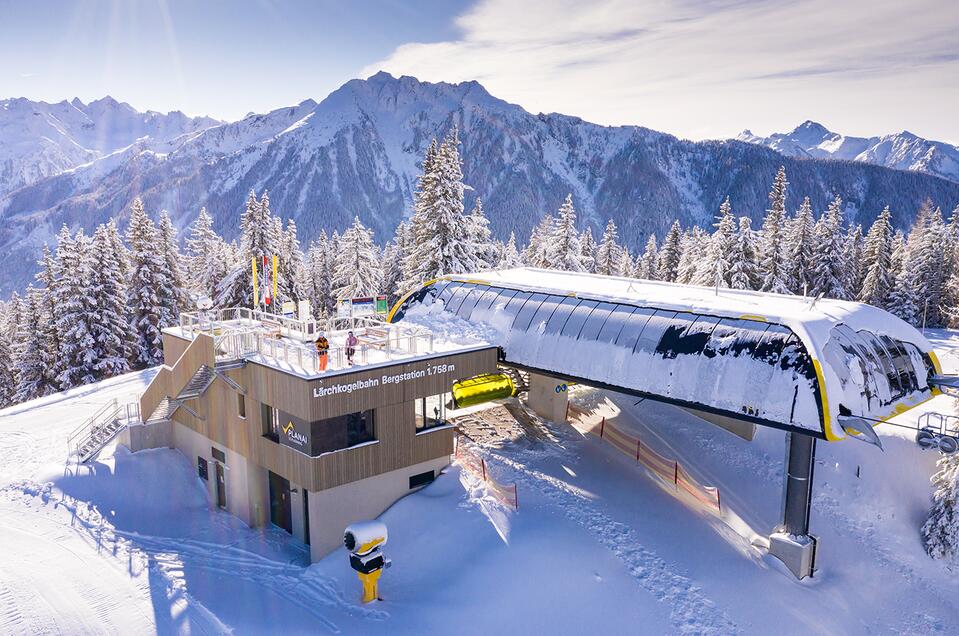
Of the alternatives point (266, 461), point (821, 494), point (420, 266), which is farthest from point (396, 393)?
point (420, 266)

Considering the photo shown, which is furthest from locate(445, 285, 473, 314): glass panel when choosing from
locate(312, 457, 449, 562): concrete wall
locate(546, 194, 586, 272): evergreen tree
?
locate(546, 194, 586, 272): evergreen tree

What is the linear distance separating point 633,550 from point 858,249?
65.4 metres

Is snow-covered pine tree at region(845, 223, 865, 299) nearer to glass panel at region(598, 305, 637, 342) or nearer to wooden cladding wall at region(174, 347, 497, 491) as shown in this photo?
glass panel at region(598, 305, 637, 342)

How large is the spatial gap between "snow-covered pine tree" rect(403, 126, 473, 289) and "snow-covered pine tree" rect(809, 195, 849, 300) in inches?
1268

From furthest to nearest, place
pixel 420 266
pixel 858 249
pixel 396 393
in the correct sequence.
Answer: pixel 858 249 → pixel 420 266 → pixel 396 393

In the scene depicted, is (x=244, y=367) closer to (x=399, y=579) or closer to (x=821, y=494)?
(x=399, y=579)

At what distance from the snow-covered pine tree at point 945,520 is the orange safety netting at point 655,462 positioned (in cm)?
660

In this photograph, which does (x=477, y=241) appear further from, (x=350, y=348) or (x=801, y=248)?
(x=801, y=248)

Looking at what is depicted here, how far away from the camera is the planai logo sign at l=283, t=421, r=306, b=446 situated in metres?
19.9

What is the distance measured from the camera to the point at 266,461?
21.7m

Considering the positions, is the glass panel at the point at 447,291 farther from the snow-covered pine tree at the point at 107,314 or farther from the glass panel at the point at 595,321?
the snow-covered pine tree at the point at 107,314

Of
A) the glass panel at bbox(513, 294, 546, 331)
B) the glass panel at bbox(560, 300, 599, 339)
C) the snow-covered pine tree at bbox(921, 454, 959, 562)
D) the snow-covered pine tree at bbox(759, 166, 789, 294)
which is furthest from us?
the snow-covered pine tree at bbox(759, 166, 789, 294)

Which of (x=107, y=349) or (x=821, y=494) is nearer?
(x=821, y=494)

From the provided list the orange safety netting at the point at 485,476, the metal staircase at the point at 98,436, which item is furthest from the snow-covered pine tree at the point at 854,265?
the metal staircase at the point at 98,436
